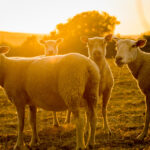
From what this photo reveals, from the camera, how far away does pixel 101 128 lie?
7.15 m

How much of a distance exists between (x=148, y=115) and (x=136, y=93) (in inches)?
210

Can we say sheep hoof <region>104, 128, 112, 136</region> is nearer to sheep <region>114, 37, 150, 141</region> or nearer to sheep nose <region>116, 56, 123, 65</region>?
sheep <region>114, 37, 150, 141</region>

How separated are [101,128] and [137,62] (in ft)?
6.49

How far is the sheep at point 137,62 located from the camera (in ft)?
20.8

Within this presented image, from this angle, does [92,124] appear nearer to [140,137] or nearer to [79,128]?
[79,128]

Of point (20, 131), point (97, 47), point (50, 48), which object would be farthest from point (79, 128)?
point (50, 48)

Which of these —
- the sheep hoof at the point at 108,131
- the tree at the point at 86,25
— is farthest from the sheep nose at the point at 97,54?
the tree at the point at 86,25

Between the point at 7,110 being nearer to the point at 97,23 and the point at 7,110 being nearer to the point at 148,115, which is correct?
the point at 148,115

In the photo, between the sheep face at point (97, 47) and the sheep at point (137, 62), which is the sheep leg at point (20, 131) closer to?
the sheep face at point (97, 47)

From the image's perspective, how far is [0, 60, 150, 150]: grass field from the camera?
5777 mm

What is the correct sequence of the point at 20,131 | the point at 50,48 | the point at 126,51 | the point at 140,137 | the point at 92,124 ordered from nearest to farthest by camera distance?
the point at 92,124
the point at 20,131
the point at 140,137
the point at 126,51
the point at 50,48

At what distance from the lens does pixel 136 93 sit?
458 inches

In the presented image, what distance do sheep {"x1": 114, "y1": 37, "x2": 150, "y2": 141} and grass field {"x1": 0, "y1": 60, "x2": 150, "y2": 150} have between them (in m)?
0.74

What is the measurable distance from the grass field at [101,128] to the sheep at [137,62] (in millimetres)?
740
